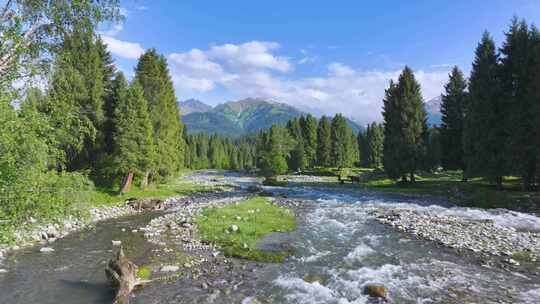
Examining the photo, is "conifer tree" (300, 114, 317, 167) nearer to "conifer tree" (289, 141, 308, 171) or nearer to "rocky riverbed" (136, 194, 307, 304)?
"conifer tree" (289, 141, 308, 171)

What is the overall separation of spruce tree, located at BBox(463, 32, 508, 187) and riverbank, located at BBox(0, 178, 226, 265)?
30.4 meters

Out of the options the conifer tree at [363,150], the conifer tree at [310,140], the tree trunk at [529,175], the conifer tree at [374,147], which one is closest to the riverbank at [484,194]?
the tree trunk at [529,175]

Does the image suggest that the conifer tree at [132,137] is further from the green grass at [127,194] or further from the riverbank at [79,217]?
the riverbank at [79,217]

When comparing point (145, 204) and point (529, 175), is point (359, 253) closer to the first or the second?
point (145, 204)

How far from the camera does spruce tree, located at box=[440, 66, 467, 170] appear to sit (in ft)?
147

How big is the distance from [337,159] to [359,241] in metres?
65.1

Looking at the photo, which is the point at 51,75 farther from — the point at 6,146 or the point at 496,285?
the point at 496,285

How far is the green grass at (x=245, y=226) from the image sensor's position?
48.2ft

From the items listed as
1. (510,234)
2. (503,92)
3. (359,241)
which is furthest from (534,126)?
(359,241)

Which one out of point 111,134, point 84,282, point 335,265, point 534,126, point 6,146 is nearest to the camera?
point 6,146

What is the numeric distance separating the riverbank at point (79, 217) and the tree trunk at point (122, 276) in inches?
71.1

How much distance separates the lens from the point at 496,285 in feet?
35.1

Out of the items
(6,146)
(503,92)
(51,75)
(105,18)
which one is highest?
(503,92)

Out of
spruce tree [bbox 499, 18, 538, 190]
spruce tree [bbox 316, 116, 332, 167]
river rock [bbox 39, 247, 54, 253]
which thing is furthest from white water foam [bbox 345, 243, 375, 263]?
spruce tree [bbox 316, 116, 332, 167]
